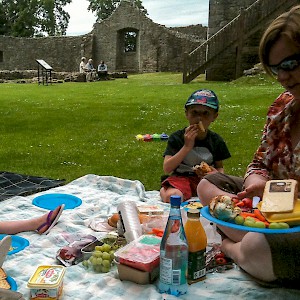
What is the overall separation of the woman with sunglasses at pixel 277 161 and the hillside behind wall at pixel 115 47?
24.8 m

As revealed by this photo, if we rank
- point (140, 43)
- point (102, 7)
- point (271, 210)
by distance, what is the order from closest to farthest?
point (271, 210) < point (140, 43) < point (102, 7)

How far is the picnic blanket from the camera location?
215 centimetres

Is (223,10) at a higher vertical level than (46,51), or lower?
higher

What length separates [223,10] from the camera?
18.9 meters

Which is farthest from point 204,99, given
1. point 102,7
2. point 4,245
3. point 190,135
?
point 102,7

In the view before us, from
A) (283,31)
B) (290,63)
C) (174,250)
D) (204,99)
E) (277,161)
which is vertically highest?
(283,31)

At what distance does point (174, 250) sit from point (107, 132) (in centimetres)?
530

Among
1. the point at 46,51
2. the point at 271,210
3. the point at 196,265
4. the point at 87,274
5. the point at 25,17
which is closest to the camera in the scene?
the point at 271,210

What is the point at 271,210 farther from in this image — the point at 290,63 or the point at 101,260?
the point at 101,260

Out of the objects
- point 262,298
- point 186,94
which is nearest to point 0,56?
point 186,94

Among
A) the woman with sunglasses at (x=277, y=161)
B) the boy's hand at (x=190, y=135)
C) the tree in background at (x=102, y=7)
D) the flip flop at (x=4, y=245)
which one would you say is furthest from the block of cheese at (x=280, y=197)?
the tree in background at (x=102, y=7)

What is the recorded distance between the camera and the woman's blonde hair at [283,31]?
2.10m

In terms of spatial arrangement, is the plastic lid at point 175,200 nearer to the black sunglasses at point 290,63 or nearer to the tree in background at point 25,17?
the black sunglasses at point 290,63

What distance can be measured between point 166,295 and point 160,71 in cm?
2674
